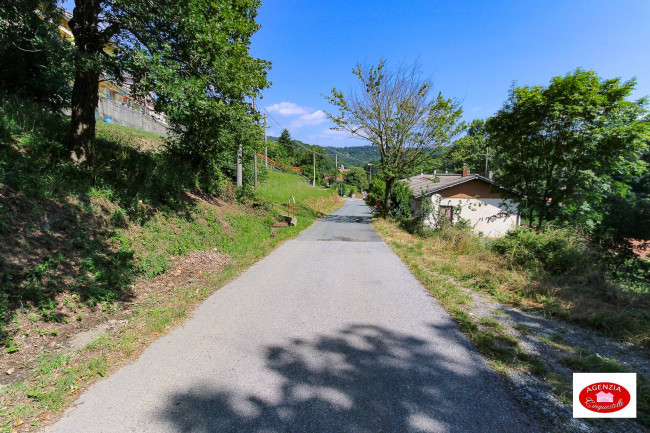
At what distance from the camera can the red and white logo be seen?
2348 mm

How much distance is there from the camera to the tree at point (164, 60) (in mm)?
5254

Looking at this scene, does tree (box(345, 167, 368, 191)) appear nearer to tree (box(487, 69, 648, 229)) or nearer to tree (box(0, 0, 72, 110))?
tree (box(487, 69, 648, 229))

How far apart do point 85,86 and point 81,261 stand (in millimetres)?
4397

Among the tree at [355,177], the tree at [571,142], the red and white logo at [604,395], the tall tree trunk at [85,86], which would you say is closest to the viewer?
the red and white logo at [604,395]

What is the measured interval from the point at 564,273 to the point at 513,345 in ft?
12.9

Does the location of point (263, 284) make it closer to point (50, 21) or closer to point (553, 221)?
point (50, 21)

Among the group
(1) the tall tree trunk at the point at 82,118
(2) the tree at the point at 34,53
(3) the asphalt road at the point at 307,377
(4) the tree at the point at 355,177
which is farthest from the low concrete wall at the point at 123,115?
(4) the tree at the point at 355,177

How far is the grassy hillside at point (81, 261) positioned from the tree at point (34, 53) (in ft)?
4.20

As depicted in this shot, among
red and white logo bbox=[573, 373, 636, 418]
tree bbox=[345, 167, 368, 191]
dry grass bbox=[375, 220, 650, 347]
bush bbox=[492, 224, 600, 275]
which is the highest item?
tree bbox=[345, 167, 368, 191]

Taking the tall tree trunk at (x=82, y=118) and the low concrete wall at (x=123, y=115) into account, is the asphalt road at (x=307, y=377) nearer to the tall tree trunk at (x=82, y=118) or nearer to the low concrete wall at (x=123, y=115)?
the tall tree trunk at (x=82, y=118)

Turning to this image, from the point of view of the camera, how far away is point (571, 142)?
791cm

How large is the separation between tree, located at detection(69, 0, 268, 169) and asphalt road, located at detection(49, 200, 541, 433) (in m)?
4.22

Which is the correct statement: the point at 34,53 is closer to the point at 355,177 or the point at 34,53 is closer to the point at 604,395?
the point at 604,395

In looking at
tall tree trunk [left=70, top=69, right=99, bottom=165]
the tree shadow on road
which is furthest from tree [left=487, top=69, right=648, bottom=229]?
tall tree trunk [left=70, top=69, right=99, bottom=165]
